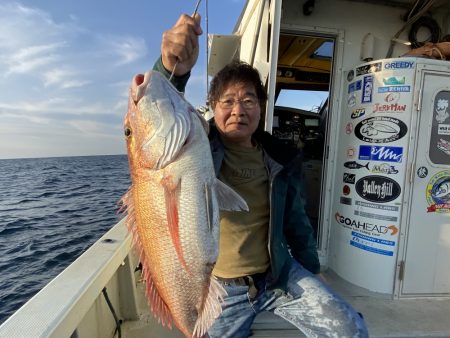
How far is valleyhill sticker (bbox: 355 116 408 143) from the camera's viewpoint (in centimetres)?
328

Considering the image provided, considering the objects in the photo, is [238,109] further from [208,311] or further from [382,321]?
[382,321]

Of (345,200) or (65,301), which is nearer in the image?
(65,301)

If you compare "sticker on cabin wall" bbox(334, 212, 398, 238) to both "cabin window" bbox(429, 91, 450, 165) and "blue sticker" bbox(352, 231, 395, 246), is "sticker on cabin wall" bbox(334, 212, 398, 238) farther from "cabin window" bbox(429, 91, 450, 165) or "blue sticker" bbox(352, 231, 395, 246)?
"cabin window" bbox(429, 91, 450, 165)

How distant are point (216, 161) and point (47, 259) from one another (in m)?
7.29

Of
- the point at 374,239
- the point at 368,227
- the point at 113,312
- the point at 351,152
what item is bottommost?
the point at 113,312

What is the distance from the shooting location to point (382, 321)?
2.99 metres

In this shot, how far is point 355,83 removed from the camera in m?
3.63

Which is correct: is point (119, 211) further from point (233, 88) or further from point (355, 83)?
point (355, 83)

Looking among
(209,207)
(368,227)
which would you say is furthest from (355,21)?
(209,207)

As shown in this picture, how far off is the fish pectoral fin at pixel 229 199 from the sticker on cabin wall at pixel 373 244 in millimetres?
2557

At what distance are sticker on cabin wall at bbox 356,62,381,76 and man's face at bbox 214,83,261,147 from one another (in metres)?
2.09

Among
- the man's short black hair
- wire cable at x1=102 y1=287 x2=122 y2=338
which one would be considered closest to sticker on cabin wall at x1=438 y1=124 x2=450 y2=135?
the man's short black hair

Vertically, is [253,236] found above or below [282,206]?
below

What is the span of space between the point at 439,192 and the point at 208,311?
2.96 m
